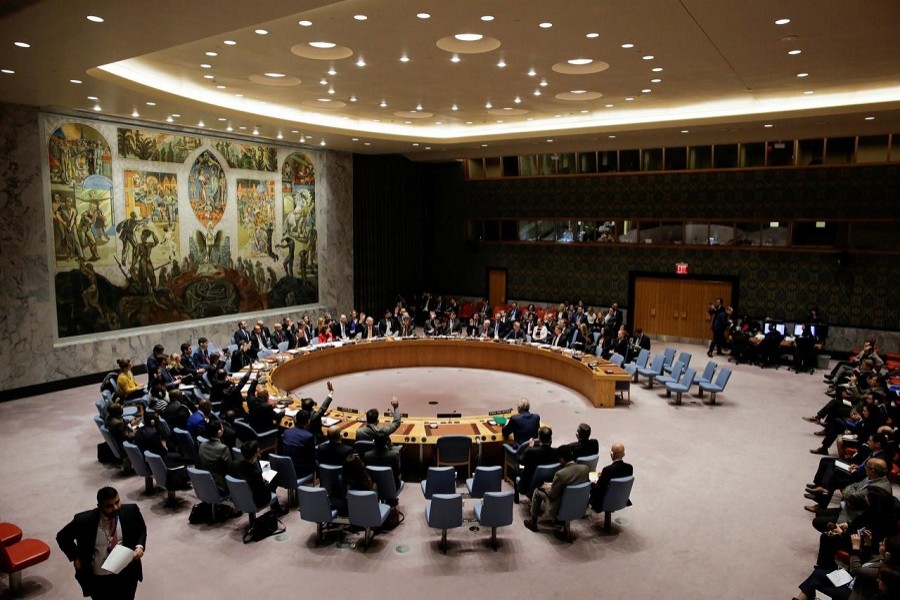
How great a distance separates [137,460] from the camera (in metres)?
7.95

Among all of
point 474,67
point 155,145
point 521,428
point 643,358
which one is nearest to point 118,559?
point 521,428

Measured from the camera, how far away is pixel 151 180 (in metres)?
14.8

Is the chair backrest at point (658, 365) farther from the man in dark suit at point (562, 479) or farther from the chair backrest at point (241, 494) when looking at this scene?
the chair backrest at point (241, 494)

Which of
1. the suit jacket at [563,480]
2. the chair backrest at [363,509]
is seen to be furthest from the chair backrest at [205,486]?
the suit jacket at [563,480]

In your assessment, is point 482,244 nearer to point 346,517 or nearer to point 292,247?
point 292,247

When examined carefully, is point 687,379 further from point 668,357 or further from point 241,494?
point 241,494

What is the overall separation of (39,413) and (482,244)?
14756 mm

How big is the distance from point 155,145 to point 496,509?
12536 mm

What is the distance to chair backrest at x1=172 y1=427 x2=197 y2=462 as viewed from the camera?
26.7 feet

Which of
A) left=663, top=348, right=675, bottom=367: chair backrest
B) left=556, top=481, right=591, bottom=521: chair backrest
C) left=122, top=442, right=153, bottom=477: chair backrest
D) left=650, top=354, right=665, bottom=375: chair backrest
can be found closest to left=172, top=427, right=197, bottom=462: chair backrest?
left=122, top=442, right=153, bottom=477: chair backrest

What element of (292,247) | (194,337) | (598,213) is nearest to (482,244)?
(598,213)

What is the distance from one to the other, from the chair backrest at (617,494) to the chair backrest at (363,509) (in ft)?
8.37

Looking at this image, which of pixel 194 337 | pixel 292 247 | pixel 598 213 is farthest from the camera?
pixel 598 213

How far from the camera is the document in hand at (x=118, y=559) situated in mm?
4734
